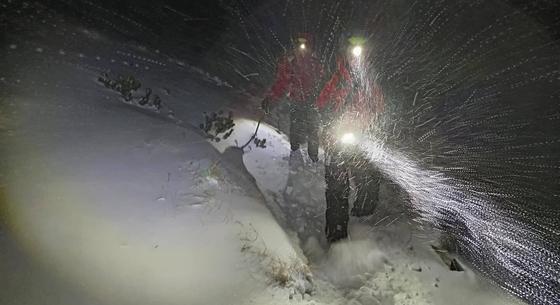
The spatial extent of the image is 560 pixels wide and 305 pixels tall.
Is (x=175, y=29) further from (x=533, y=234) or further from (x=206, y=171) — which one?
(x=533, y=234)

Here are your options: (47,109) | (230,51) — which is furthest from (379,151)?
(230,51)

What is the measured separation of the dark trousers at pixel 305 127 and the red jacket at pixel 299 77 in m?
0.27

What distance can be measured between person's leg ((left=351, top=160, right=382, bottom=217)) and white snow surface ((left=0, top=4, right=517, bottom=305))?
0.94ft

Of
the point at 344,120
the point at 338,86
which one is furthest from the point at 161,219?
the point at 338,86

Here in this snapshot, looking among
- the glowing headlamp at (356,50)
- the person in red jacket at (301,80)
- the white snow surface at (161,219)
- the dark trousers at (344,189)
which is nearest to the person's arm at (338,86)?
the glowing headlamp at (356,50)

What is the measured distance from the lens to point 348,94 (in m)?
6.00

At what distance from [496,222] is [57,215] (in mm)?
10149

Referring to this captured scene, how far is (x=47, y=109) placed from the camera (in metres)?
6.19

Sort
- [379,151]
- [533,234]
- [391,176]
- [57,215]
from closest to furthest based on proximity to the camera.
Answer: [57,215]
[379,151]
[391,176]
[533,234]

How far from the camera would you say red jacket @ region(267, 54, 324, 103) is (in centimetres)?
676

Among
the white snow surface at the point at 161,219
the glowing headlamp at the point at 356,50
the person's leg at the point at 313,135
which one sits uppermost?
the glowing headlamp at the point at 356,50

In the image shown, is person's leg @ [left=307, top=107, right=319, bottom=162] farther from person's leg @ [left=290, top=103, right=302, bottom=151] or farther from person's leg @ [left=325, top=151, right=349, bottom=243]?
person's leg @ [left=325, top=151, right=349, bottom=243]

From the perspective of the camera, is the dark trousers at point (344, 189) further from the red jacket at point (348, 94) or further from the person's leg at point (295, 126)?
the person's leg at point (295, 126)

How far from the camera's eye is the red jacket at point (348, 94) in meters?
5.98
